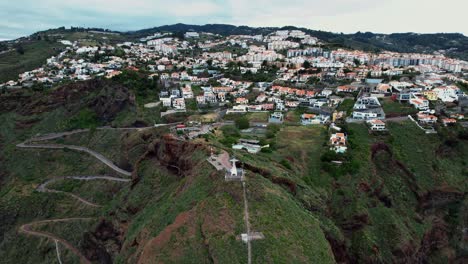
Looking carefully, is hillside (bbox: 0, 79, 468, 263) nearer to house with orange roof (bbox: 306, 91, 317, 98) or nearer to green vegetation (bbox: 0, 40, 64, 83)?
house with orange roof (bbox: 306, 91, 317, 98)

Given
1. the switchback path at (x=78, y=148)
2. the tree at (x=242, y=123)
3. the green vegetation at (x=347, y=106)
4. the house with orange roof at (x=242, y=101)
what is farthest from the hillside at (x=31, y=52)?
the green vegetation at (x=347, y=106)

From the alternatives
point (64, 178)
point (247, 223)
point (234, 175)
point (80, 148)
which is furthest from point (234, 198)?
point (80, 148)

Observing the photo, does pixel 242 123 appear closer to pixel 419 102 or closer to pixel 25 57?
pixel 419 102

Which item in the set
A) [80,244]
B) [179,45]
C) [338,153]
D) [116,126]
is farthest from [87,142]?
[179,45]

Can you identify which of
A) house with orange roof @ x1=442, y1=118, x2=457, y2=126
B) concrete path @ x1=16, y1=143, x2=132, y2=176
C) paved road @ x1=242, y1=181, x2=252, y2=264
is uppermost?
house with orange roof @ x1=442, y1=118, x2=457, y2=126

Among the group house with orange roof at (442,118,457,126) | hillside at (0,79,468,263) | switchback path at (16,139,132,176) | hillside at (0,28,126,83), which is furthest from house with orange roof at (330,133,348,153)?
hillside at (0,28,126,83)

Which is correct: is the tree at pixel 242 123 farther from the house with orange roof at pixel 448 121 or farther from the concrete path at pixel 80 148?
the house with orange roof at pixel 448 121

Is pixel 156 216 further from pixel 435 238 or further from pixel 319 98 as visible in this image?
pixel 319 98

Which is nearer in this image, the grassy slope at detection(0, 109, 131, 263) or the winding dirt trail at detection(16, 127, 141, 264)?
the grassy slope at detection(0, 109, 131, 263)

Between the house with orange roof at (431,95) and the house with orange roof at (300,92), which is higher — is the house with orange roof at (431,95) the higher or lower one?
the higher one
